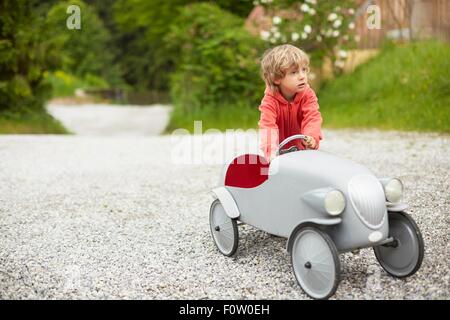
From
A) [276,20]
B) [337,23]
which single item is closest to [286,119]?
[276,20]

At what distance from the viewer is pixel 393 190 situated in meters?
2.85

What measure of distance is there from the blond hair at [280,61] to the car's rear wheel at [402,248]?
41.1 inches

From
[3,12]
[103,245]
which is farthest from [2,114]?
[103,245]

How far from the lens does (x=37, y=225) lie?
4.32m

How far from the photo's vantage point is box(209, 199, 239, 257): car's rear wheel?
3460mm

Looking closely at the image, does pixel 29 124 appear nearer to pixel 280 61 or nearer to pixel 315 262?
pixel 280 61

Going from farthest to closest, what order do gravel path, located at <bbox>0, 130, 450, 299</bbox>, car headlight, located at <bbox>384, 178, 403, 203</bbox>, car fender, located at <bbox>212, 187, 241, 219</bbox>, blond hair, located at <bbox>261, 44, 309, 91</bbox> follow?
car fender, located at <bbox>212, 187, 241, 219</bbox>, blond hair, located at <bbox>261, 44, 309, 91</bbox>, gravel path, located at <bbox>0, 130, 450, 299</bbox>, car headlight, located at <bbox>384, 178, 403, 203</bbox>

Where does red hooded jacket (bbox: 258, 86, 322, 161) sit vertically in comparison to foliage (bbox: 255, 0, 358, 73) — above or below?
below

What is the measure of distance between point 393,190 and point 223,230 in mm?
1207

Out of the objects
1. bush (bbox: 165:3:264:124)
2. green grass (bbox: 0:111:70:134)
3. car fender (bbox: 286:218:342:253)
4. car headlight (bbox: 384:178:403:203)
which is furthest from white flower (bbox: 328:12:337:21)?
car fender (bbox: 286:218:342:253)

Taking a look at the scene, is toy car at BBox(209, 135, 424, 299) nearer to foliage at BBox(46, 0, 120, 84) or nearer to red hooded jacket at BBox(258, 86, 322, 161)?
red hooded jacket at BBox(258, 86, 322, 161)

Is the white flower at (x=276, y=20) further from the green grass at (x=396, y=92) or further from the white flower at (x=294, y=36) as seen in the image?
the green grass at (x=396, y=92)

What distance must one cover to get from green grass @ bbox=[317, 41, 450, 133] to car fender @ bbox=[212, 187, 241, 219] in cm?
599

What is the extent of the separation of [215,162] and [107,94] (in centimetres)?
2148
